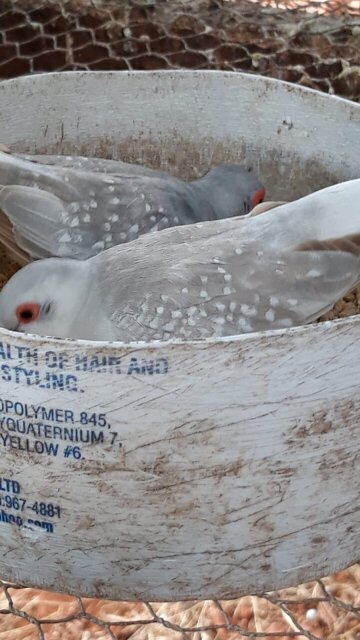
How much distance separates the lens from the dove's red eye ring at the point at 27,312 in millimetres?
1017

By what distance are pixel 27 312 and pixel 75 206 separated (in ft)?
0.57

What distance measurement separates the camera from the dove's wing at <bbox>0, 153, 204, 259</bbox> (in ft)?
3.66

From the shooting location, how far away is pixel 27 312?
3.35 ft

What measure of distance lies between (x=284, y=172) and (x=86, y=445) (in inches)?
25.5

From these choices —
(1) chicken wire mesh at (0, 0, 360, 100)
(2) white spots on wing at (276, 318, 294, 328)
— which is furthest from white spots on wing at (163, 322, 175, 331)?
(1) chicken wire mesh at (0, 0, 360, 100)

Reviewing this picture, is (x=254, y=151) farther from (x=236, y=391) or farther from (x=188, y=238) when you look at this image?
(x=236, y=391)

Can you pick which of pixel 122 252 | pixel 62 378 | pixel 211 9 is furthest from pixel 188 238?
pixel 211 9

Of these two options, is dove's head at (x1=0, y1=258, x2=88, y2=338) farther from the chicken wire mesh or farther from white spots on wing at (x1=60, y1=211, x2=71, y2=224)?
the chicken wire mesh

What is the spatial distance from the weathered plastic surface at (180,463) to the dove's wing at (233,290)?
0.49 feet

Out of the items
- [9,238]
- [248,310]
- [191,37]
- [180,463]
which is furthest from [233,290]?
[191,37]

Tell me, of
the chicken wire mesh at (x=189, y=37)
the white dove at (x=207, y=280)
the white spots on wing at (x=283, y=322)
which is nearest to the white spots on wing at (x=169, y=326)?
the white dove at (x=207, y=280)

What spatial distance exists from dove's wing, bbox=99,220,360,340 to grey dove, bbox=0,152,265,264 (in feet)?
0.61

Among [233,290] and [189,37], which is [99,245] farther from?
[189,37]

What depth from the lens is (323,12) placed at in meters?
1.84
